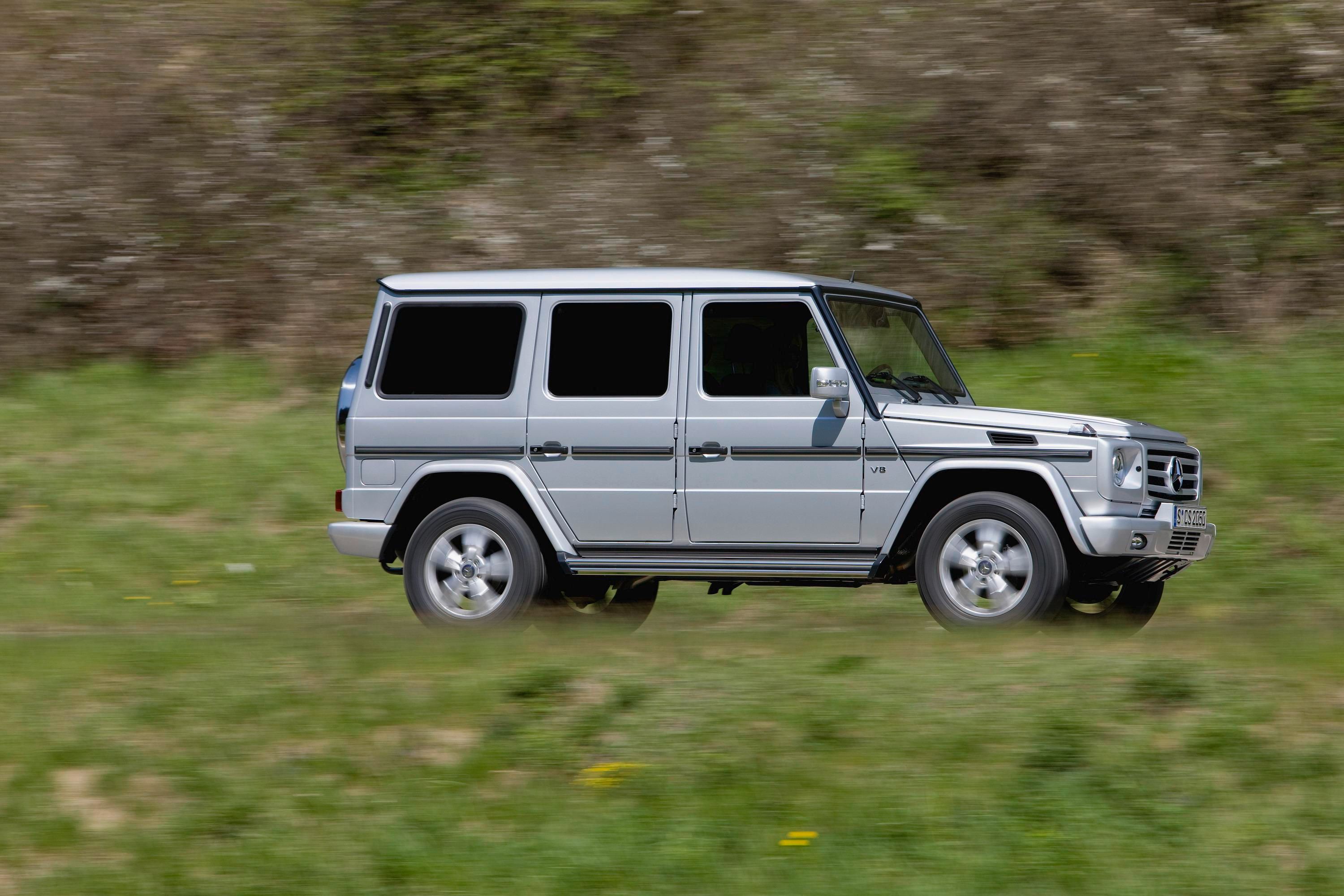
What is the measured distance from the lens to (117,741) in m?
6.80

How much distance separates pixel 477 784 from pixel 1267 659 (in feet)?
11.2

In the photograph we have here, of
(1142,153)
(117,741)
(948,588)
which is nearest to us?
(117,741)

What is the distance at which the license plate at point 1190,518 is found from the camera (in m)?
8.10

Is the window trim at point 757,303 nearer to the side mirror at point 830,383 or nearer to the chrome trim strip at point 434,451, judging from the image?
the side mirror at point 830,383

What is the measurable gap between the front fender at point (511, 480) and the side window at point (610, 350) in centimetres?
48

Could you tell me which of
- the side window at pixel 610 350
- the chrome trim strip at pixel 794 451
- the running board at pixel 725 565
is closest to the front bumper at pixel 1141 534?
the running board at pixel 725 565

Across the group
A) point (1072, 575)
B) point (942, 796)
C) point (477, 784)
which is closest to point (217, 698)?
point (477, 784)

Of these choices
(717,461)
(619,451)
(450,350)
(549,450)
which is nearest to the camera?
(717,461)

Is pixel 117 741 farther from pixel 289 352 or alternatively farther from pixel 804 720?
pixel 289 352

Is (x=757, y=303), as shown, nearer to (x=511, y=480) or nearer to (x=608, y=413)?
(x=608, y=413)

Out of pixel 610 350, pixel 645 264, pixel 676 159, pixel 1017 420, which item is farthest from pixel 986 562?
pixel 676 159

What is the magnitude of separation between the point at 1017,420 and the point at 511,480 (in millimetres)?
2631

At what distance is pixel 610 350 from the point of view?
848 cm

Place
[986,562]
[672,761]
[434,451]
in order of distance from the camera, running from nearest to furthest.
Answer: [672,761], [986,562], [434,451]
